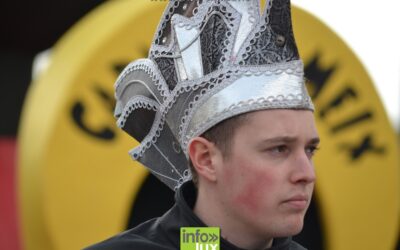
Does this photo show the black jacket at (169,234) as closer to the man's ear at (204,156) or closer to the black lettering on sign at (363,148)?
the man's ear at (204,156)

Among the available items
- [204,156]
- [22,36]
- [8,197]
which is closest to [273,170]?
[204,156]

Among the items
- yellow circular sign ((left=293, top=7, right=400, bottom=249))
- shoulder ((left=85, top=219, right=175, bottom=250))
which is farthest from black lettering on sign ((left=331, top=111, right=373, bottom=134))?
shoulder ((left=85, top=219, right=175, bottom=250))

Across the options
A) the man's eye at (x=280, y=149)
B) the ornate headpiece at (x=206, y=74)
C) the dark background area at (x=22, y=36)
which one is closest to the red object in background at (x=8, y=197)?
the dark background area at (x=22, y=36)

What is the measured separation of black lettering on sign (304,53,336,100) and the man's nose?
5.73 ft

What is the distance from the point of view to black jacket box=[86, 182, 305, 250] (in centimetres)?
174

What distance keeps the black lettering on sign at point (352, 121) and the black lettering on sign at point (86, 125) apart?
921 millimetres

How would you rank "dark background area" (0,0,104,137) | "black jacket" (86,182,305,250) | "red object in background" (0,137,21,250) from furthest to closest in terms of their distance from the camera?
1. "dark background area" (0,0,104,137)
2. "red object in background" (0,137,21,250)
3. "black jacket" (86,182,305,250)

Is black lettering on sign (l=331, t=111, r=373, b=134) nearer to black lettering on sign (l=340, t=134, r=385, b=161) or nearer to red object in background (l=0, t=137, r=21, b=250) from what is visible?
black lettering on sign (l=340, t=134, r=385, b=161)

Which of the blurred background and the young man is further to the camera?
the blurred background

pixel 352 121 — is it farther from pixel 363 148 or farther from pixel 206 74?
pixel 206 74

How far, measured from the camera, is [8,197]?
16.3 ft

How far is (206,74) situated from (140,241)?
1.23 ft

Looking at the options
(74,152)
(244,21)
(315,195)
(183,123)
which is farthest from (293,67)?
(315,195)

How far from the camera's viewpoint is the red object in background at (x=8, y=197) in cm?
470
